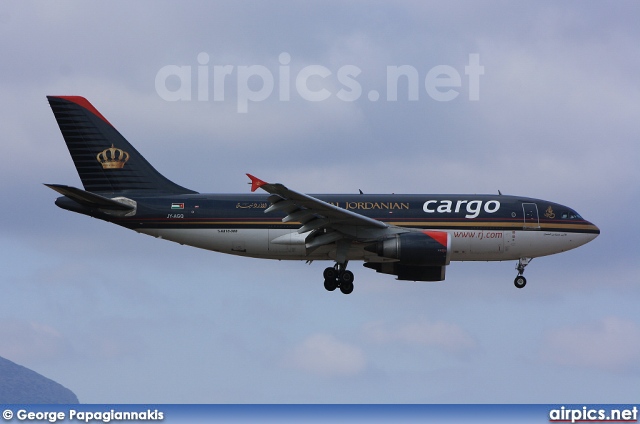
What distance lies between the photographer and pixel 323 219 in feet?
160

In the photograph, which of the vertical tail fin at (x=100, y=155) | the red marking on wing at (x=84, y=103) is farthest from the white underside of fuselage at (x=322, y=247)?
the red marking on wing at (x=84, y=103)

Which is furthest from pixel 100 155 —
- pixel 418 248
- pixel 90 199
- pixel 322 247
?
pixel 418 248

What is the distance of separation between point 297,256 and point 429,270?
6.76m

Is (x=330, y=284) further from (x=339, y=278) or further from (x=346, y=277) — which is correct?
(x=346, y=277)

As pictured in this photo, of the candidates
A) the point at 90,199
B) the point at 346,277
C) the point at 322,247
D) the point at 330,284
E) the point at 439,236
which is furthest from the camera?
the point at 330,284

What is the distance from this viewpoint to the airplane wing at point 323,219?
46.7 meters

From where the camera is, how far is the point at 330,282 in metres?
51.2

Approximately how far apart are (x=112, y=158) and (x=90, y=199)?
13.4 feet

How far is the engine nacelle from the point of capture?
48344mm

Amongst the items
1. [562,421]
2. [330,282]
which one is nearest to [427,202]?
[330,282]

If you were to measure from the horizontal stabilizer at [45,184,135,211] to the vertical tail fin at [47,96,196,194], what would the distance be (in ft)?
6.69

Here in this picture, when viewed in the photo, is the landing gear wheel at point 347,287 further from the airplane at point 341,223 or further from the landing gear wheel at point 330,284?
the landing gear wheel at point 330,284

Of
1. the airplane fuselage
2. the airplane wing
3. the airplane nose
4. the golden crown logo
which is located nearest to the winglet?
the airplane wing

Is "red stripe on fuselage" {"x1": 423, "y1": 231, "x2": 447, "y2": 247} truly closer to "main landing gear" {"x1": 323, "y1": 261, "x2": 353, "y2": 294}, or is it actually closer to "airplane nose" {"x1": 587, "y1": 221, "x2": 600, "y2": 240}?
"main landing gear" {"x1": 323, "y1": 261, "x2": 353, "y2": 294}
